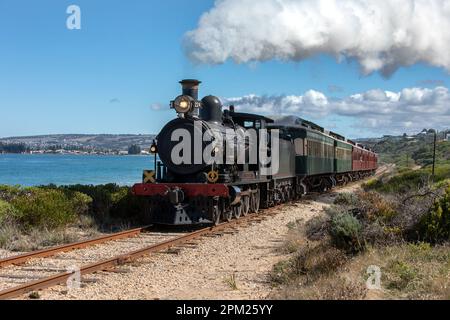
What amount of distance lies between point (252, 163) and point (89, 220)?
5706 mm

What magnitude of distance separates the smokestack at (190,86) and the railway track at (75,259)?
398 centimetres

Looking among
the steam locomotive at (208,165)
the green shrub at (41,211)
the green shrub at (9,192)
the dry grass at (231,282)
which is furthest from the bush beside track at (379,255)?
the green shrub at (9,192)

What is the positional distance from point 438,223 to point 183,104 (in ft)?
25.3

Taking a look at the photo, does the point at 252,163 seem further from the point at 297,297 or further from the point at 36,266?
the point at 297,297

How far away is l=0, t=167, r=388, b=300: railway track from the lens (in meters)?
8.10

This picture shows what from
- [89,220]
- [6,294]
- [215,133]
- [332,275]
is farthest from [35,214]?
[332,275]

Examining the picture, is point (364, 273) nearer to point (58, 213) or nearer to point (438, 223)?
point (438, 223)

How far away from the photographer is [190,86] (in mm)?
15906

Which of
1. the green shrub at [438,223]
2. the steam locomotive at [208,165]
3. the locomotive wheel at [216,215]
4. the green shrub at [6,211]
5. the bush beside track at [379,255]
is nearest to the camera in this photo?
the bush beside track at [379,255]

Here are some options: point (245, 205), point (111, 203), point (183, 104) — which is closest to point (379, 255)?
point (183, 104)

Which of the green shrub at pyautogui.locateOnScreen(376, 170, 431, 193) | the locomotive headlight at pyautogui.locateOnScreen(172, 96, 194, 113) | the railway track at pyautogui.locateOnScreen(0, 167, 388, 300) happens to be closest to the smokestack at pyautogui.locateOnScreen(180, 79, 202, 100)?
the locomotive headlight at pyautogui.locateOnScreen(172, 96, 194, 113)

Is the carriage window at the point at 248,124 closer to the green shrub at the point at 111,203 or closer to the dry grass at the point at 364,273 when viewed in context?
the green shrub at the point at 111,203

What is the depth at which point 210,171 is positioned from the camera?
1540 centimetres

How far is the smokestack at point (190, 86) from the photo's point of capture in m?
15.9
